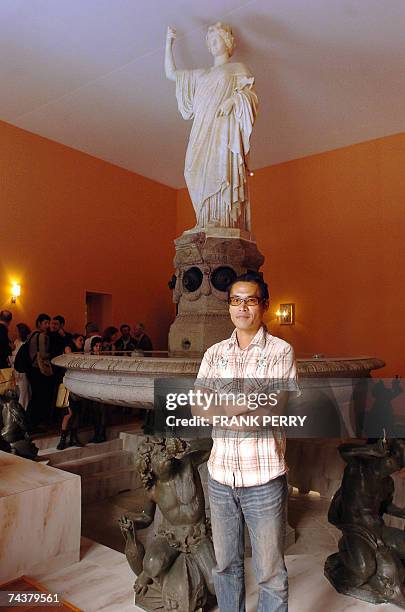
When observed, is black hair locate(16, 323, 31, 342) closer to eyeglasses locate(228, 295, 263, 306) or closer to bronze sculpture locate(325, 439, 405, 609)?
bronze sculpture locate(325, 439, 405, 609)

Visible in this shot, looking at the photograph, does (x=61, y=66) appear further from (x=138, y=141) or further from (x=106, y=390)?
(x=106, y=390)

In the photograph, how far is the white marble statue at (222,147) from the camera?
5.15m

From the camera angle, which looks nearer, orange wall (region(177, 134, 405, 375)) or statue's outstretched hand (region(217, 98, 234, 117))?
statue's outstretched hand (region(217, 98, 234, 117))

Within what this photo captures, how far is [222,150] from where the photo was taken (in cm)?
517

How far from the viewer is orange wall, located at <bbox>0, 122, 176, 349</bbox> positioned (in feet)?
29.0

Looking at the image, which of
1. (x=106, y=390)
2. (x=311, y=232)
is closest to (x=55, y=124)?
(x=311, y=232)

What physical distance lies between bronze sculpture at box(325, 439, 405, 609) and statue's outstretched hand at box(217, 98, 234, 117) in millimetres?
3855

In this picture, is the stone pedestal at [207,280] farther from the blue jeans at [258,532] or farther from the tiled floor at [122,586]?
the blue jeans at [258,532]

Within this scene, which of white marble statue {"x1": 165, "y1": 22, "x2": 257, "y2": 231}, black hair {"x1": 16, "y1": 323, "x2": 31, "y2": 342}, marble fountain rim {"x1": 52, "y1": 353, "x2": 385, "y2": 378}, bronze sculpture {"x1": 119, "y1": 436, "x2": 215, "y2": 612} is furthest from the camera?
black hair {"x1": 16, "y1": 323, "x2": 31, "y2": 342}

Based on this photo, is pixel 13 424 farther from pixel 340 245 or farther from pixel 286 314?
pixel 340 245

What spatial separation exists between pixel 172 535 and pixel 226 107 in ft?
14.0

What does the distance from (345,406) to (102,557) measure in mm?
1897

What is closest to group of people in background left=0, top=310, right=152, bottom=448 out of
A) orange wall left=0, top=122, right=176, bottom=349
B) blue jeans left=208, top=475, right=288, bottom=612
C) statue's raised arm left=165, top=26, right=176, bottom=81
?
orange wall left=0, top=122, right=176, bottom=349

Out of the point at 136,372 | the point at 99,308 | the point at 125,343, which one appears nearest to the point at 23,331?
the point at 125,343
